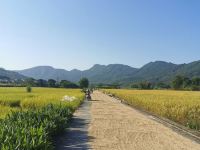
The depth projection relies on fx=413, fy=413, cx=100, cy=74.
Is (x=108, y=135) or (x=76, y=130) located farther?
(x=76, y=130)

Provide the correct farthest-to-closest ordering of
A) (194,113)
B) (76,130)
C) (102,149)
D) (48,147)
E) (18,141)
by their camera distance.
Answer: (194,113), (76,130), (102,149), (48,147), (18,141)

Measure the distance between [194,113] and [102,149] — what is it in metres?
16.7

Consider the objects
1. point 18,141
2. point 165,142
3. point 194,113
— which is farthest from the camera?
point 194,113

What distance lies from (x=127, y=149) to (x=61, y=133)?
458 centimetres

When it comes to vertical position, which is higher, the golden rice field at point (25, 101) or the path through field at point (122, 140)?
the golden rice field at point (25, 101)

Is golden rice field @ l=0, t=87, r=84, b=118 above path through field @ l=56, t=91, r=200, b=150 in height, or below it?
above

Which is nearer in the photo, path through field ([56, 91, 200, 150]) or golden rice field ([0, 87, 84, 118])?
path through field ([56, 91, 200, 150])

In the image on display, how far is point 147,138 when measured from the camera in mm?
16734

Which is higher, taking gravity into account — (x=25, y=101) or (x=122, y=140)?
(x=25, y=101)

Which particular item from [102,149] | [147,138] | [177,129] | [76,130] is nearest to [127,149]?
[102,149]

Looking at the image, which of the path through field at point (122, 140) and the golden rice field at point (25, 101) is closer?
the path through field at point (122, 140)

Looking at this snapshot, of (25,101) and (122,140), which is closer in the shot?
(122,140)

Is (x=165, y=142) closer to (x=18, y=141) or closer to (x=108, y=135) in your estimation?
(x=108, y=135)

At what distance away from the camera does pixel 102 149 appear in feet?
44.7
